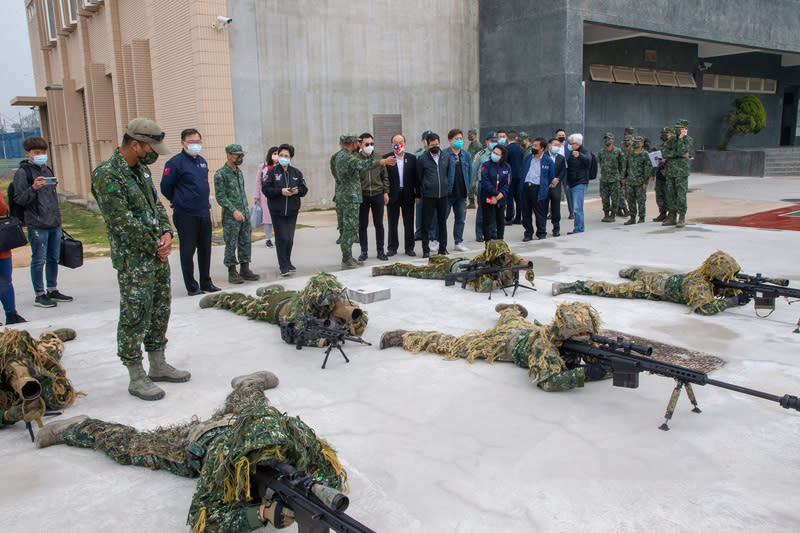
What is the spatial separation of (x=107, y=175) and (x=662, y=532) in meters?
3.56

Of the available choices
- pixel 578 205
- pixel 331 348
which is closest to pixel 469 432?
pixel 331 348

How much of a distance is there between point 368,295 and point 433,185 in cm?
293

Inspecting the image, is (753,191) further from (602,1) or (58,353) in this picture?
(58,353)

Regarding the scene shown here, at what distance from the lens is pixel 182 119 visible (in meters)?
13.2

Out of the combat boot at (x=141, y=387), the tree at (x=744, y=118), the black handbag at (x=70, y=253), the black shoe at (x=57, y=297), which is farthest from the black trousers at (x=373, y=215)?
the tree at (x=744, y=118)

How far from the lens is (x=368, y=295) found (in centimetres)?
610

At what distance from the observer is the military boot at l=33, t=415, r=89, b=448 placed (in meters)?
3.30

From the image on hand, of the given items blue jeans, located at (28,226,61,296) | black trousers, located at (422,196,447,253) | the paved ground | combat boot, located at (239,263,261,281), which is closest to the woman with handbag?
the paved ground

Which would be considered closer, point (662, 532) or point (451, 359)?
Answer: point (662, 532)

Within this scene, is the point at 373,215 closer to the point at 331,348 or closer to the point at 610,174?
the point at 331,348

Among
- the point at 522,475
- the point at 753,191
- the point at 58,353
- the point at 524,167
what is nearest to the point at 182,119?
the point at 524,167

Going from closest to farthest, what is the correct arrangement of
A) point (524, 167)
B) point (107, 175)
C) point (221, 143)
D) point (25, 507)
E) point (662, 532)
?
point (662, 532) → point (25, 507) → point (107, 175) → point (524, 167) → point (221, 143)

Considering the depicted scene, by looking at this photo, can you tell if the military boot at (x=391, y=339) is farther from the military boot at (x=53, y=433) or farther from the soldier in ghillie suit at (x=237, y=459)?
the military boot at (x=53, y=433)

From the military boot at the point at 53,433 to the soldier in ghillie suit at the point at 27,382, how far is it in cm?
9
